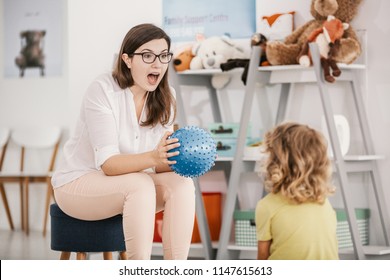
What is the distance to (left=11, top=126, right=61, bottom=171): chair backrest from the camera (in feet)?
11.3

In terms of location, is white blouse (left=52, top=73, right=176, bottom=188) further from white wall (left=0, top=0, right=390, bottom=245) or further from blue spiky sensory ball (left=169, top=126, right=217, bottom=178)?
white wall (left=0, top=0, right=390, bottom=245)

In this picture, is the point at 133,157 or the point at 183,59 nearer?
the point at 133,157

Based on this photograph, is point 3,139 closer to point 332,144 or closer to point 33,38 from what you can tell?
point 33,38

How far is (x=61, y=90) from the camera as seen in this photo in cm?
342

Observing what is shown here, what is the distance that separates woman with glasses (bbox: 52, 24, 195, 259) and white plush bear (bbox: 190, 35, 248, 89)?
68 centimetres

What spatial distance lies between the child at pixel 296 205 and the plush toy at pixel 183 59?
0.92m

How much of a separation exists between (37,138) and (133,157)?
1908 millimetres

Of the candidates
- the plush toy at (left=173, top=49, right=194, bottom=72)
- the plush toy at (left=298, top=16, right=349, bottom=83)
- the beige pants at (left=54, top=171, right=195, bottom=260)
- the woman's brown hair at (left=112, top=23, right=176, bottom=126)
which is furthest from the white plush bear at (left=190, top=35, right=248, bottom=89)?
the beige pants at (left=54, top=171, right=195, bottom=260)

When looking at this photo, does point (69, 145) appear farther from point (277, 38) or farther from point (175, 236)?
point (277, 38)

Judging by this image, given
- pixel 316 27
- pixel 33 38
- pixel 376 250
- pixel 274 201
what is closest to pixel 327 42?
pixel 316 27

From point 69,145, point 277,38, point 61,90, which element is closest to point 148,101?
point 69,145

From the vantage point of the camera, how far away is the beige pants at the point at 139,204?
1.79 m

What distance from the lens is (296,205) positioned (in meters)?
1.80

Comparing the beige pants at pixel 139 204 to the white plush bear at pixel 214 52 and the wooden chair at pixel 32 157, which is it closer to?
the white plush bear at pixel 214 52
